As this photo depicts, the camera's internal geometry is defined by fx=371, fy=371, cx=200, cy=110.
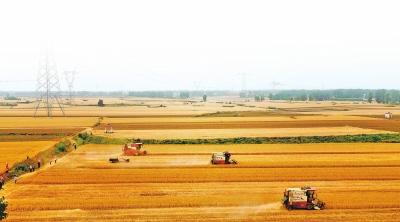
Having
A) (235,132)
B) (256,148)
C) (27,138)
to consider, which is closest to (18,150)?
(27,138)

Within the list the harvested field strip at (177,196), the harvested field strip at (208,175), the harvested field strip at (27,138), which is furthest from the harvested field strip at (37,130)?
the harvested field strip at (177,196)

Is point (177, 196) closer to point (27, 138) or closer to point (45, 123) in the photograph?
point (27, 138)

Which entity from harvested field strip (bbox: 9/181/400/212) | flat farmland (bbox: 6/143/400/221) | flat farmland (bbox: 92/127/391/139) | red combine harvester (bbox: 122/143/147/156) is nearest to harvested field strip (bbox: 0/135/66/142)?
flat farmland (bbox: 92/127/391/139)

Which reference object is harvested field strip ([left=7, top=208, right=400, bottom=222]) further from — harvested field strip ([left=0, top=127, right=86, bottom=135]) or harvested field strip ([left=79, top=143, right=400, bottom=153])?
harvested field strip ([left=0, top=127, right=86, bottom=135])

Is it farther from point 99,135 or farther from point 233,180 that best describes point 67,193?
point 99,135

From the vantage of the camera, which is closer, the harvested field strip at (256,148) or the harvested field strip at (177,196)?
the harvested field strip at (177,196)

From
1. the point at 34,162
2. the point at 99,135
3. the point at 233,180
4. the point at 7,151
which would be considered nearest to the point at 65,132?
the point at 99,135

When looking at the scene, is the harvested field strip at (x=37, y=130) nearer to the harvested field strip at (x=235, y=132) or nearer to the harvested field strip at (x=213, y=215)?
the harvested field strip at (x=235, y=132)
